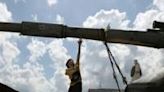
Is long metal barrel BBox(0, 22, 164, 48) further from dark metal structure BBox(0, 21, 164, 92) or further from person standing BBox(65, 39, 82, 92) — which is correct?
person standing BBox(65, 39, 82, 92)

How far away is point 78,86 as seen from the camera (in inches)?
618

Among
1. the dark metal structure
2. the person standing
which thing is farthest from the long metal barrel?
the person standing

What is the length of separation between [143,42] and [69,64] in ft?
12.6

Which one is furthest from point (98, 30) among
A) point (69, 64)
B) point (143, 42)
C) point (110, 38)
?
point (69, 64)

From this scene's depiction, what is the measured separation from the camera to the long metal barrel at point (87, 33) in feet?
40.5

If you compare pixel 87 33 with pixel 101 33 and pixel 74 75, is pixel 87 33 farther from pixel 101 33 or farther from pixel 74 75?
pixel 74 75

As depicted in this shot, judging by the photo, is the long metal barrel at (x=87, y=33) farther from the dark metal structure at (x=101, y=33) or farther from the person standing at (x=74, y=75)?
the person standing at (x=74, y=75)

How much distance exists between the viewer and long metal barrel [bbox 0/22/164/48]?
12344 millimetres

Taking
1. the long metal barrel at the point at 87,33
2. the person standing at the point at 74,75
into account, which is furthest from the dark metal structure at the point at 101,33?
the person standing at the point at 74,75

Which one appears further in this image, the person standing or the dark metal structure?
the person standing

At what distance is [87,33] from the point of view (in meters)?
12.9

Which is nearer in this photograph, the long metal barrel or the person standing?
the long metal barrel

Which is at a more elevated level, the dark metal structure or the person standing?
the dark metal structure

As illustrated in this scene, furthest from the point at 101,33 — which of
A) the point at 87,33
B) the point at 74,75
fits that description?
the point at 74,75
